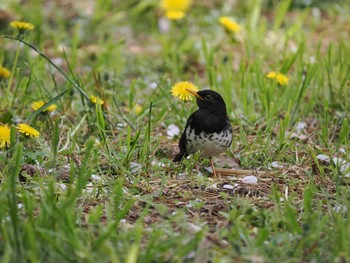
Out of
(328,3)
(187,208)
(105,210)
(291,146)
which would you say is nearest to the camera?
(105,210)

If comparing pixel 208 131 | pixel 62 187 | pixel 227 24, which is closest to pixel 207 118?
pixel 208 131

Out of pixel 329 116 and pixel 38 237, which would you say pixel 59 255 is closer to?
pixel 38 237

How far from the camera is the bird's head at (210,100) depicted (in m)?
4.66

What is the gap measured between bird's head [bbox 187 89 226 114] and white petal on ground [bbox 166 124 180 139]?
61 centimetres

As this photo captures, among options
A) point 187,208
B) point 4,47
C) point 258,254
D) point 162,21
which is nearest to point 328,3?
point 162,21

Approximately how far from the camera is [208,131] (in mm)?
4547

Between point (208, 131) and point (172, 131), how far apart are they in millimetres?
846

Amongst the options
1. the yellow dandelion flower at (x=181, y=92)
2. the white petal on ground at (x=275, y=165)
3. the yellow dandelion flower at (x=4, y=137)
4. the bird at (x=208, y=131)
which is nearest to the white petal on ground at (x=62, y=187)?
the yellow dandelion flower at (x=4, y=137)

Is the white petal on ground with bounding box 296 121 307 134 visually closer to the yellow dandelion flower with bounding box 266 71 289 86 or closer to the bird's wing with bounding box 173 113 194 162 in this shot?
the yellow dandelion flower with bounding box 266 71 289 86

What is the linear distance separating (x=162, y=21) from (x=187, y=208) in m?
4.38

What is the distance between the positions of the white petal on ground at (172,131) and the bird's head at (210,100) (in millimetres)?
610

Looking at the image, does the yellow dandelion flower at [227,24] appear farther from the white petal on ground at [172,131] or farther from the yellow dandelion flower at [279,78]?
the white petal on ground at [172,131]

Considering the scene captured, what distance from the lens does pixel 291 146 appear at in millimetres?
4855

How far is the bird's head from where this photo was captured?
183 inches
